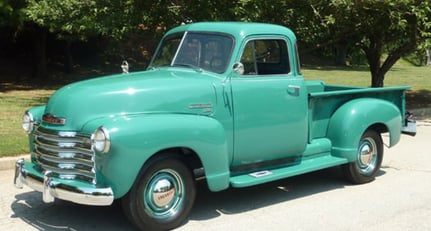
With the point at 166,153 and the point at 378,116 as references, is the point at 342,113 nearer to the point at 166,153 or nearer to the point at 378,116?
the point at 378,116

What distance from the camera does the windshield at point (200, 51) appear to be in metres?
5.95

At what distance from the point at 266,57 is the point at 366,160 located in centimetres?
204

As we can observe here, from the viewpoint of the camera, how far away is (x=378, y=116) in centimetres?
701

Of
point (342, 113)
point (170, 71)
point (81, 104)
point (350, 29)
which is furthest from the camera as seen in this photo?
point (350, 29)

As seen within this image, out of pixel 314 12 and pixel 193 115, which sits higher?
pixel 314 12

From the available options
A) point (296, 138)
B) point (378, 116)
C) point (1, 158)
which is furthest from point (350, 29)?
point (1, 158)

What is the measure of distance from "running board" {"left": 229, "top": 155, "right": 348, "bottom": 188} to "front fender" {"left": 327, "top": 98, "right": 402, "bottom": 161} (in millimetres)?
152

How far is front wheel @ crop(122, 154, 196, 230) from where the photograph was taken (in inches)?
195

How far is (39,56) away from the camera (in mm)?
21953

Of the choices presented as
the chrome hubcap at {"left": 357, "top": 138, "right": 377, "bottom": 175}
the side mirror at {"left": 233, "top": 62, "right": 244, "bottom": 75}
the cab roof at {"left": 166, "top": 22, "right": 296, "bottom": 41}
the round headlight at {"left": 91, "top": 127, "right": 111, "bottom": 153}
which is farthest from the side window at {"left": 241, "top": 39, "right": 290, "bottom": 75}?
the round headlight at {"left": 91, "top": 127, "right": 111, "bottom": 153}

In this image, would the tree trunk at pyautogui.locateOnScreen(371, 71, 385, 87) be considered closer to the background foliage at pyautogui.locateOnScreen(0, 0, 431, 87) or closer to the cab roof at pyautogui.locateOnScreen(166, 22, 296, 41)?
the background foliage at pyautogui.locateOnScreen(0, 0, 431, 87)

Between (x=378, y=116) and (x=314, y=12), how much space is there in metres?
5.31

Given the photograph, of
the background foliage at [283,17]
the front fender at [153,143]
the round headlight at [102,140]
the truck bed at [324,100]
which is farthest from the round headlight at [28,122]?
the background foliage at [283,17]

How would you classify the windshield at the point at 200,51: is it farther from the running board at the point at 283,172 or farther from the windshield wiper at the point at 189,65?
the running board at the point at 283,172
